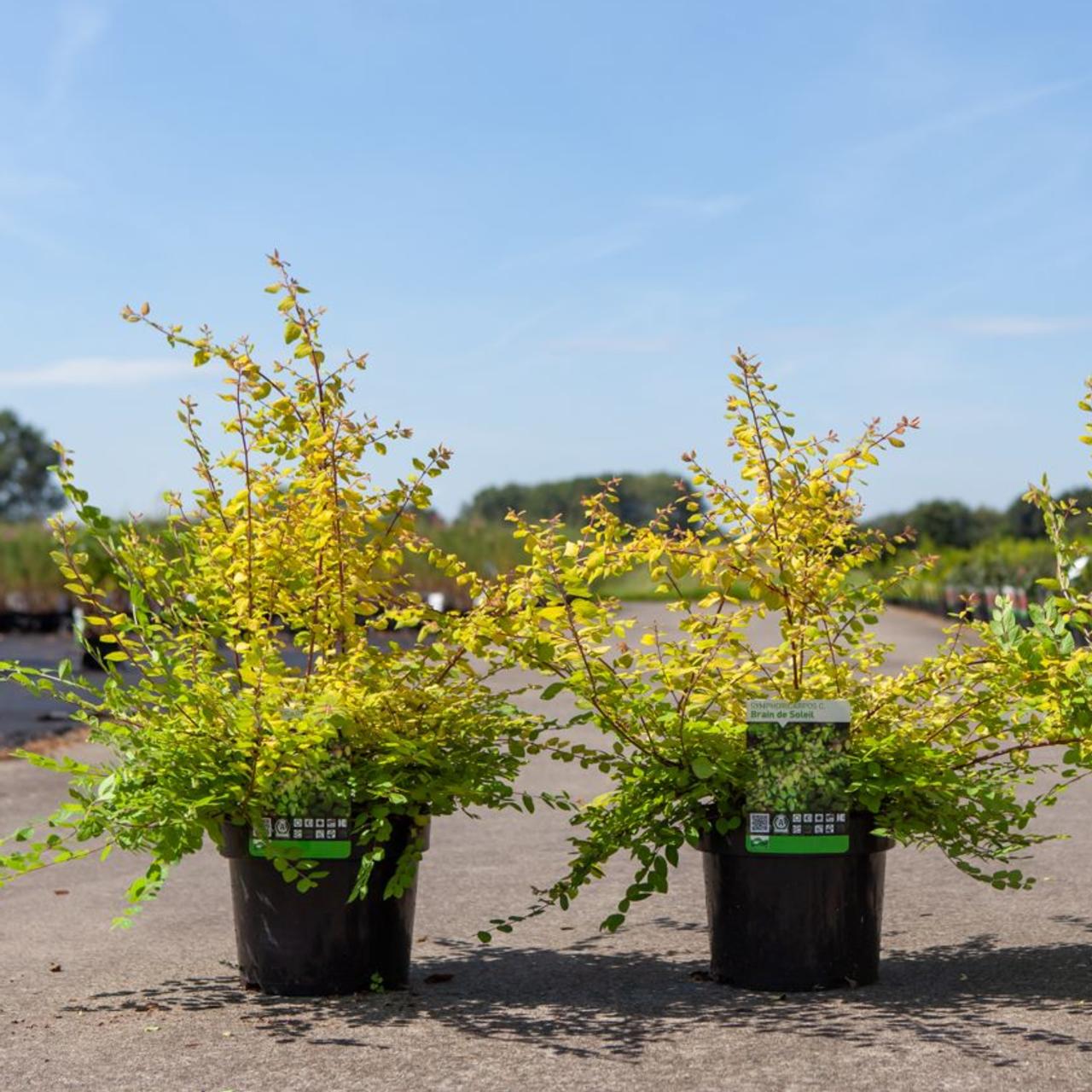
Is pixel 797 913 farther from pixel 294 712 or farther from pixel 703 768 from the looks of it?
pixel 294 712

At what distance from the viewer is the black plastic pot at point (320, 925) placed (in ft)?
A: 14.5

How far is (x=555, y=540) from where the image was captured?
4.47 metres

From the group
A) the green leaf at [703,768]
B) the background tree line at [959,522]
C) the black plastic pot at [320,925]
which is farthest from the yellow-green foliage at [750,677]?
the background tree line at [959,522]

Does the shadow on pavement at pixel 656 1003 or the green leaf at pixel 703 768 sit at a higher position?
the green leaf at pixel 703 768

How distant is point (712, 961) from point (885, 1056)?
3.02 ft

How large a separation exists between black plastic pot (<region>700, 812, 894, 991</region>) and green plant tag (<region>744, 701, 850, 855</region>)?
0.04m

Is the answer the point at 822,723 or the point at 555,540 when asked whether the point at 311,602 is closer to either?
the point at 555,540

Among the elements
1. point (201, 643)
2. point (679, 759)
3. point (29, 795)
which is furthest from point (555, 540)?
point (29, 795)

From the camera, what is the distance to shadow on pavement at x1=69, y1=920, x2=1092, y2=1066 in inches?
155

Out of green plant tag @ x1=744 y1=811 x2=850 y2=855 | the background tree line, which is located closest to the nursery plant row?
green plant tag @ x1=744 y1=811 x2=850 y2=855

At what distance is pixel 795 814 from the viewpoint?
4.36 meters

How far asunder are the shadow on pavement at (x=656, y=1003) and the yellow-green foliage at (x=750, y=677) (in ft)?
1.06

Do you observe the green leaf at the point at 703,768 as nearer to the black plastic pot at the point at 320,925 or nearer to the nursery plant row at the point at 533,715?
the nursery plant row at the point at 533,715

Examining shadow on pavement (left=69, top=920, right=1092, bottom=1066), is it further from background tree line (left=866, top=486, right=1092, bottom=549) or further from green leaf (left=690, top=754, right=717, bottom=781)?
background tree line (left=866, top=486, right=1092, bottom=549)
